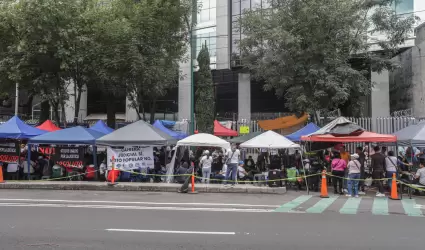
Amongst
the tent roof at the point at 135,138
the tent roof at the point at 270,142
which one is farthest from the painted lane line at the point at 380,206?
the tent roof at the point at 135,138

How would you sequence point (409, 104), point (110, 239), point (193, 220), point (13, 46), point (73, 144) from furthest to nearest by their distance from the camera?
point (409, 104) < point (13, 46) < point (73, 144) < point (193, 220) < point (110, 239)

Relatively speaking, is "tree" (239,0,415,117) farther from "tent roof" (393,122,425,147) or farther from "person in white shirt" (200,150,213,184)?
"person in white shirt" (200,150,213,184)

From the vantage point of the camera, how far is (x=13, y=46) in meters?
20.4

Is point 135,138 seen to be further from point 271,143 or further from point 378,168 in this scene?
point 378,168

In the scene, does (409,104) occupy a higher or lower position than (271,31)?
lower

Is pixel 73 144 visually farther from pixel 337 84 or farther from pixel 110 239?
pixel 337 84

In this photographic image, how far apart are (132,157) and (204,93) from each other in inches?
611

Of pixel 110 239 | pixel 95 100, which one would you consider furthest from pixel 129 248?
pixel 95 100

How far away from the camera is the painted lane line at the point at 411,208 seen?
10.5 meters

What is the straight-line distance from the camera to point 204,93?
3155 cm

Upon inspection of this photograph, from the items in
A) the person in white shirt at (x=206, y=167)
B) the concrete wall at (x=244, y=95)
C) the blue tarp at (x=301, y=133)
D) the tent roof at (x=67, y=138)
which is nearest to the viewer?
the person in white shirt at (x=206, y=167)

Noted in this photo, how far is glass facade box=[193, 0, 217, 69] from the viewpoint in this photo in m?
33.4

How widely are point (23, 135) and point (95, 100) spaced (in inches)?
822

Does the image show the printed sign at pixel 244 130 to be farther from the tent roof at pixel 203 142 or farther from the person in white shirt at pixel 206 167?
the person in white shirt at pixel 206 167
